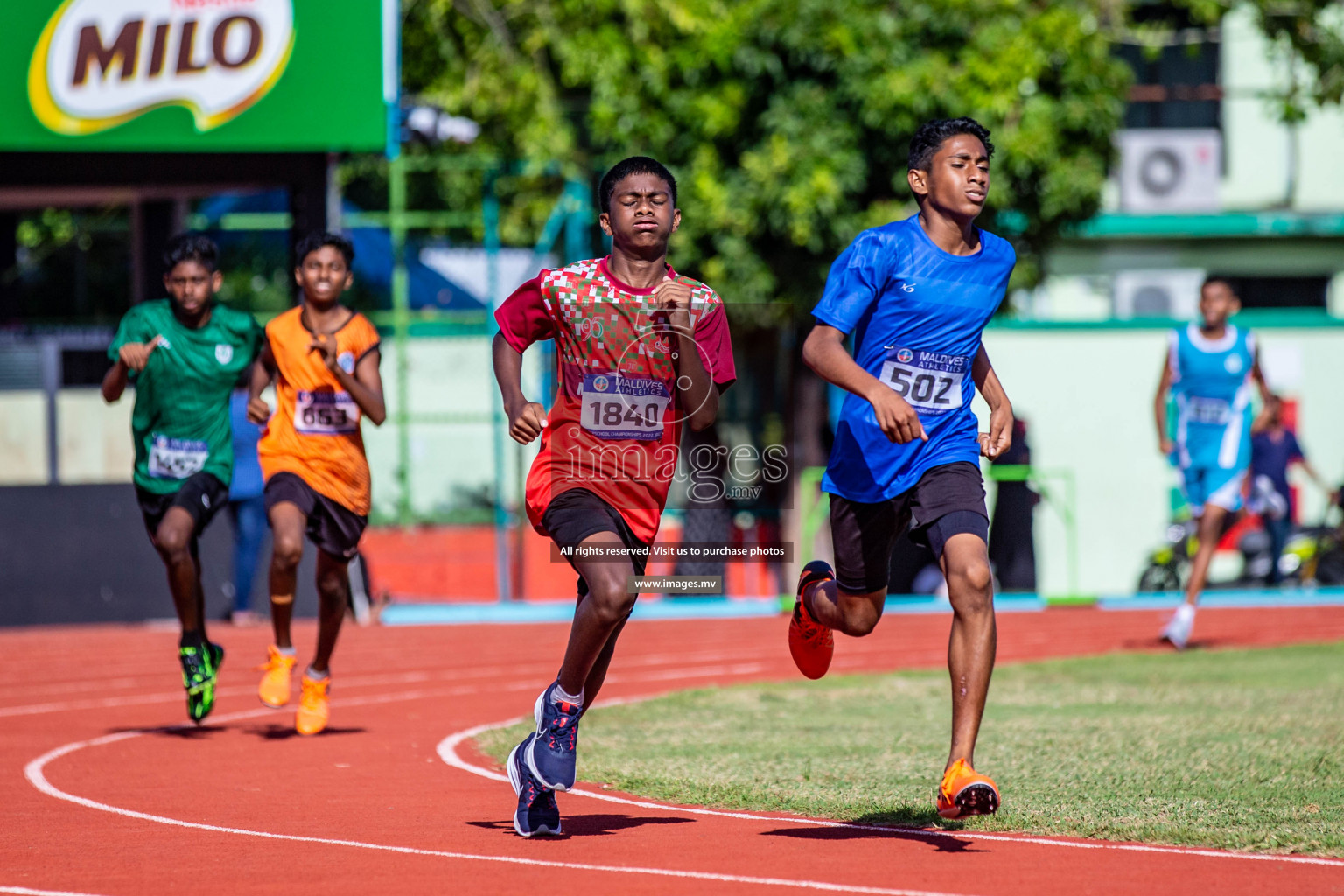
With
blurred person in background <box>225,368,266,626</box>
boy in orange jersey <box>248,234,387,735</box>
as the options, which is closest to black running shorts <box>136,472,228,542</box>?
boy in orange jersey <box>248,234,387,735</box>

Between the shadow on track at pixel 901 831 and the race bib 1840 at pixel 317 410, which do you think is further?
the race bib 1840 at pixel 317 410

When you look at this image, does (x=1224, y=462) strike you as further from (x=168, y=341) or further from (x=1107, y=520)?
(x=1107, y=520)

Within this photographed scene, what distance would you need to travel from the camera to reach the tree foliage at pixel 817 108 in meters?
18.6

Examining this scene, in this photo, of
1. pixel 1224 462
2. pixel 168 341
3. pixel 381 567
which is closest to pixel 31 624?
pixel 381 567

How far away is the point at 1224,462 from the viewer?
41.8ft

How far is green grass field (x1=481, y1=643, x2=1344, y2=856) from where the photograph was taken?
6.46 metres

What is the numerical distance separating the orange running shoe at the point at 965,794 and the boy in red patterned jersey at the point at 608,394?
1.18 m

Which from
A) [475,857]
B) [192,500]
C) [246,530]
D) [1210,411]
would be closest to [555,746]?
[475,857]

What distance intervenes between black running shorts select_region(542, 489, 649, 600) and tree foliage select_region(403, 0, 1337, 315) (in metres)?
12.6

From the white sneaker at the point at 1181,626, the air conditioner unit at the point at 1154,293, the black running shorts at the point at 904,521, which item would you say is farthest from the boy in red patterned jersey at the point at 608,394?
the air conditioner unit at the point at 1154,293

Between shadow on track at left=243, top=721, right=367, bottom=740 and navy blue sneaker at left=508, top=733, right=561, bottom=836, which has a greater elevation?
navy blue sneaker at left=508, top=733, right=561, bottom=836

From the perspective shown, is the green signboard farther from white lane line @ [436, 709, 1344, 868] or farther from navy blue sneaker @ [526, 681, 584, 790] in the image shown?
navy blue sneaker @ [526, 681, 584, 790]

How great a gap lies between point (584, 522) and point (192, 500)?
3.99 metres

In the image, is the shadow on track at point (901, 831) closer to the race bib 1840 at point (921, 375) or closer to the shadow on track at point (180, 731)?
the race bib 1840 at point (921, 375)
